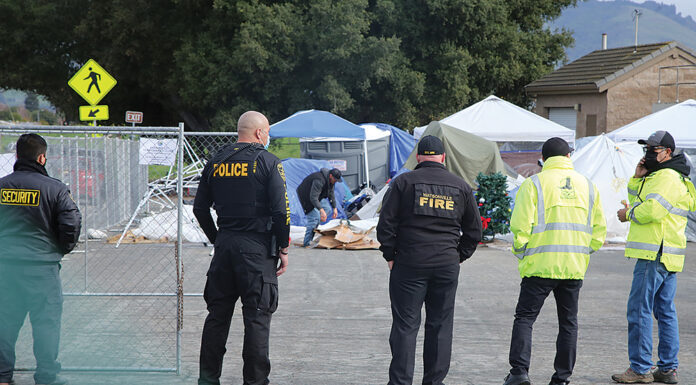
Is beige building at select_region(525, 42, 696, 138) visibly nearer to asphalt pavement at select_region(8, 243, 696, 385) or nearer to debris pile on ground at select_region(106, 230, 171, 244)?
asphalt pavement at select_region(8, 243, 696, 385)

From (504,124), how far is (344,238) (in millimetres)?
8781

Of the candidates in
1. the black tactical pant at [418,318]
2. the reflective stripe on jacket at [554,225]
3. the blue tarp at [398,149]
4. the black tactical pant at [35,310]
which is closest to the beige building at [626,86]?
the blue tarp at [398,149]

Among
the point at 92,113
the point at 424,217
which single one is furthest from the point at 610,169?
the point at 424,217

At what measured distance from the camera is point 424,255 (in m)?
5.23

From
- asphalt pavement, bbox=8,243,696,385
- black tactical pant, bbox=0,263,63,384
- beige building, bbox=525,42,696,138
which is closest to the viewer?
black tactical pant, bbox=0,263,63,384

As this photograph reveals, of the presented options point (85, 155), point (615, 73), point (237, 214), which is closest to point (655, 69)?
point (615, 73)

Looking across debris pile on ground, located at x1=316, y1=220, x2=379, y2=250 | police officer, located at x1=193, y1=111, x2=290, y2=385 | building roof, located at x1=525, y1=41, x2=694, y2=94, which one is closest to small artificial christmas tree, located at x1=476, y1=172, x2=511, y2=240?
debris pile on ground, located at x1=316, y1=220, x2=379, y2=250

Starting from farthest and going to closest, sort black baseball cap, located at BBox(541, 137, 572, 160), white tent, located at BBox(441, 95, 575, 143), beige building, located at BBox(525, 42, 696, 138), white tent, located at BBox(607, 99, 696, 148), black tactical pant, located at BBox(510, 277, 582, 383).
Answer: beige building, located at BBox(525, 42, 696, 138) < white tent, located at BBox(441, 95, 575, 143) < white tent, located at BBox(607, 99, 696, 148) < black baseball cap, located at BBox(541, 137, 572, 160) < black tactical pant, located at BBox(510, 277, 582, 383)

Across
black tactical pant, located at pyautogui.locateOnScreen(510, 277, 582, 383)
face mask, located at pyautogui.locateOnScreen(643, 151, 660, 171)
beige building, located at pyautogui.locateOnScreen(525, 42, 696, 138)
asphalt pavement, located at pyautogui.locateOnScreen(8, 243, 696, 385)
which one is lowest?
asphalt pavement, located at pyautogui.locateOnScreen(8, 243, 696, 385)

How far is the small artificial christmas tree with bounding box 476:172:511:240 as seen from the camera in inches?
596

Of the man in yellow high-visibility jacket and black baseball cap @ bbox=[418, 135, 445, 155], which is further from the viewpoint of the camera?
the man in yellow high-visibility jacket

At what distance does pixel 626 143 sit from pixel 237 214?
14.6m

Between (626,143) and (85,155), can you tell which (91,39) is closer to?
(85,155)

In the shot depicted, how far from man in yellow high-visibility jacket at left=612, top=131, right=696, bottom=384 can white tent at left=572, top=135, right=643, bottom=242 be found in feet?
34.3
